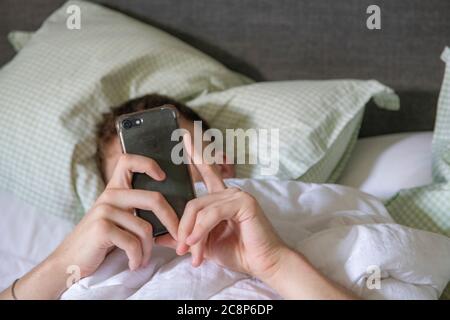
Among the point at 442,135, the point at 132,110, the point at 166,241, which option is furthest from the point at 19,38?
the point at 442,135

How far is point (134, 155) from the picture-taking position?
877mm

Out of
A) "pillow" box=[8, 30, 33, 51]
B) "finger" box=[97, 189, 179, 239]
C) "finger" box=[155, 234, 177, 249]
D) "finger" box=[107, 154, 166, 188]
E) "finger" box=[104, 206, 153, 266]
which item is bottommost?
"finger" box=[155, 234, 177, 249]

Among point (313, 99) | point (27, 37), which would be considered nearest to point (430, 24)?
point (313, 99)

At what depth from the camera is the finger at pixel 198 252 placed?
2.83ft

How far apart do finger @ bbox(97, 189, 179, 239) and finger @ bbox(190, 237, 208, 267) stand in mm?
34

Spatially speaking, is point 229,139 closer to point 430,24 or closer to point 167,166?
point 167,166

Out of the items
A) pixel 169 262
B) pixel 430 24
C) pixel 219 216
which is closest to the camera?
pixel 219 216

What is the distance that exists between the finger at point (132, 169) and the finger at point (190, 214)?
0.23 ft

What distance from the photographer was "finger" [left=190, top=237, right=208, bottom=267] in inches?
33.9

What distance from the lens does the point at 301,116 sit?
1218 millimetres

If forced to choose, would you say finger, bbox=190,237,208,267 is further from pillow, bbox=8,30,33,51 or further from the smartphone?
pillow, bbox=8,30,33,51

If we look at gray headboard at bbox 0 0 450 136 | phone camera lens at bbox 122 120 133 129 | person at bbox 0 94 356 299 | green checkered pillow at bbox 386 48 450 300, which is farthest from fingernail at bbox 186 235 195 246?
gray headboard at bbox 0 0 450 136

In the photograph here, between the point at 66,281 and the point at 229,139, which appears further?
the point at 229,139

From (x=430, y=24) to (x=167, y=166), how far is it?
766 millimetres
